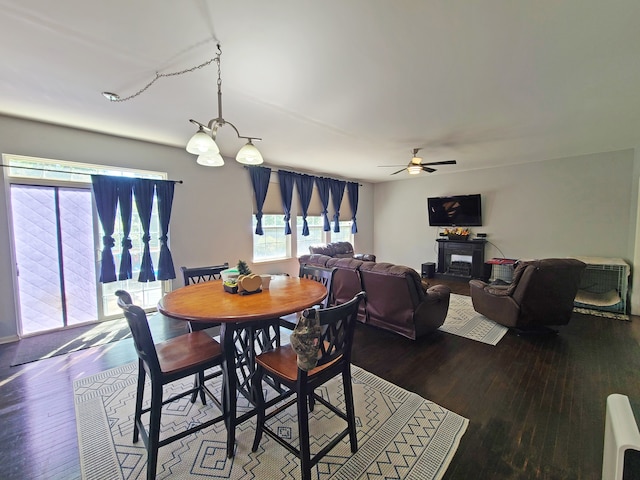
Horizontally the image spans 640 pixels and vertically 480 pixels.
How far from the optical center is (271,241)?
5965mm

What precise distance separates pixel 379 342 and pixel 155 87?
3673mm

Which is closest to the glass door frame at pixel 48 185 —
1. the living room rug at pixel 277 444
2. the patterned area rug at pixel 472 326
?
the living room rug at pixel 277 444

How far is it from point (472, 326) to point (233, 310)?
3457mm

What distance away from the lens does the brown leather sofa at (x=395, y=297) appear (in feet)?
10.2

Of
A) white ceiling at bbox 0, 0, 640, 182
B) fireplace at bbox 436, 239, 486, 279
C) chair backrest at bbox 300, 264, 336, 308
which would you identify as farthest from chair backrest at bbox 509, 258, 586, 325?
fireplace at bbox 436, 239, 486, 279

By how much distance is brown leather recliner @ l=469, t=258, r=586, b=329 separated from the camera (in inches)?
124

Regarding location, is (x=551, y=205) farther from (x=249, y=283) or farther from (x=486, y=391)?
(x=249, y=283)

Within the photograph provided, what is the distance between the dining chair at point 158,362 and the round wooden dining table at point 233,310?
0.11 meters

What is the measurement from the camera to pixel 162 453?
5.59 ft

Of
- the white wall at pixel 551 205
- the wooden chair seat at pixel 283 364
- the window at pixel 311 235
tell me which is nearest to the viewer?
the wooden chair seat at pixel 283 364

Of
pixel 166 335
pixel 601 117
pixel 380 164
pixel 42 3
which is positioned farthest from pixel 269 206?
pixel 601 117

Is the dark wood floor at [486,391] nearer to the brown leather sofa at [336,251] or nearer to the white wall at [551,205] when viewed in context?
the white wall at [551,205]

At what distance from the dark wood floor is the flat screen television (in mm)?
3253

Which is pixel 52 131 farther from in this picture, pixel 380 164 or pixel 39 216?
pixel 380 164
